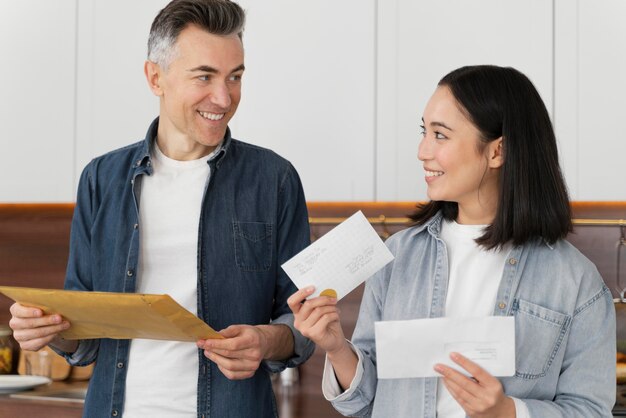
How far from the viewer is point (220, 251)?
5.80 ft

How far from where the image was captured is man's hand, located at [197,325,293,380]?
159 cm

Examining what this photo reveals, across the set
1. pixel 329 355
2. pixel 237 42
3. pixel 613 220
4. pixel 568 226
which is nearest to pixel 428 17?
pixel 613 220

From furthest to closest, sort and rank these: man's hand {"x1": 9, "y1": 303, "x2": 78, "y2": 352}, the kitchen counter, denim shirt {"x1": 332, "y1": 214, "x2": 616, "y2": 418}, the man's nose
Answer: the kitchen counter
the man's nose
man's hand {"x1": 9, "y1": 303, "x2": 78, "y2": 352}
denim shirt {"x1": 332, "y1": 214, "x2": 616, "y2": 418}

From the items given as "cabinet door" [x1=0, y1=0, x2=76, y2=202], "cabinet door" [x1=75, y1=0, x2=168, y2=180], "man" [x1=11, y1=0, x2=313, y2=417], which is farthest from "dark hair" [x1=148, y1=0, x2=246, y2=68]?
"cabinet door" [x1=0, y1=0, x2=76, y2=202]

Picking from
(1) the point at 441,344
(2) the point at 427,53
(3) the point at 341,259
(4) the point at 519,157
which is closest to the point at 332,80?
(2) the point at 427,53

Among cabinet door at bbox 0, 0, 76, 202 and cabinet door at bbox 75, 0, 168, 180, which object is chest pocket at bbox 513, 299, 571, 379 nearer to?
cabinet door at bbox 75, 0, 168, 180

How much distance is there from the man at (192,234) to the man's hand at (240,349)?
0.5 inches

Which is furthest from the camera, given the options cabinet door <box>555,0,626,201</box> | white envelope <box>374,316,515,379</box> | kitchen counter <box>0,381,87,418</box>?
kitchen counter <box>0,381,87,418</box>

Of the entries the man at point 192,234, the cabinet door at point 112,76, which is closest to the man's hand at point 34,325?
the man at point 192,234

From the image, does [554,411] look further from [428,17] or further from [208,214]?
[428,17]

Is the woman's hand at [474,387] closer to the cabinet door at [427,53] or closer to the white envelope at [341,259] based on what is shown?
the white envelope at [341,259]

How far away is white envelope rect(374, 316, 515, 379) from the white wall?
1232 mm

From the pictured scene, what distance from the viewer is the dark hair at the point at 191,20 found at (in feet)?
5.86

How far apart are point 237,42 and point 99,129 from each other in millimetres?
1429
